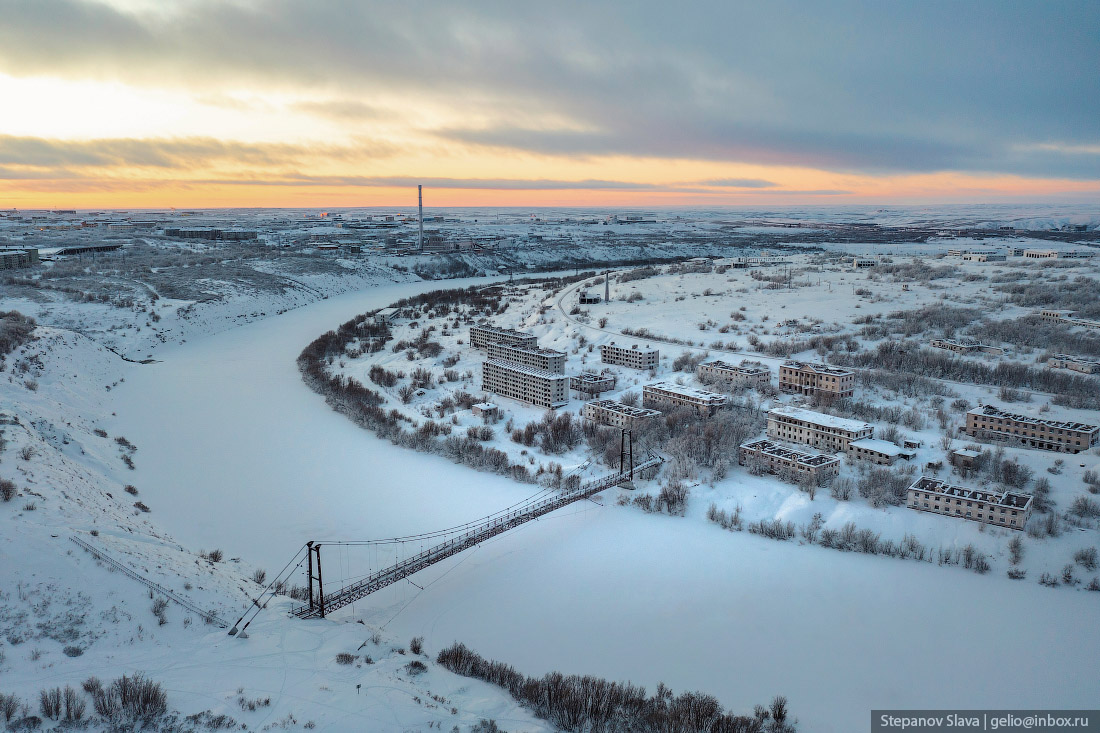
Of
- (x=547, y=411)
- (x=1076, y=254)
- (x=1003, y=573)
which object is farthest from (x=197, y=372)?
(x=1076, y=254)

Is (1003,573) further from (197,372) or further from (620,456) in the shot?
(197,372)

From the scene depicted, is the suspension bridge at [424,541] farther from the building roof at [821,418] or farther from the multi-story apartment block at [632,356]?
the multi-story apartment block at [632,356]

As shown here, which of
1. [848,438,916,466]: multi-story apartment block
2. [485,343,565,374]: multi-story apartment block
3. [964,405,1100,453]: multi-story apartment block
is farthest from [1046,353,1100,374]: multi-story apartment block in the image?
[485,343,565,374]: multi-story apartment block

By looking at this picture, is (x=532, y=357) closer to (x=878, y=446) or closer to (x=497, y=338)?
(x=497, y=338)

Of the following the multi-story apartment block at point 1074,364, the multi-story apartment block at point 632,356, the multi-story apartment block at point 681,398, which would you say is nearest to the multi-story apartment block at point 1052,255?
the multi-story apartment block at point 1074,364

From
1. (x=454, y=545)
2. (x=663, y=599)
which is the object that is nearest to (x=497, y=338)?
(x=454, y=545)

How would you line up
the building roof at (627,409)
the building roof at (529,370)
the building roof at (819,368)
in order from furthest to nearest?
the building roof at (529,370), the building roof at (819,368), the building roof at (627,409)

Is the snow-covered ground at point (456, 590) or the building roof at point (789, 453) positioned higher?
the building roof at point (789, 453)
